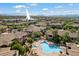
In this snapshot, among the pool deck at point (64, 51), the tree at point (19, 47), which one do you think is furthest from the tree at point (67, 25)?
the tree at point (19, 47)

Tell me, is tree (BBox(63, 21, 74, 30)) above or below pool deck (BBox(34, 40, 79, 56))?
above

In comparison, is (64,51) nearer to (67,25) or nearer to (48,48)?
(48,48)

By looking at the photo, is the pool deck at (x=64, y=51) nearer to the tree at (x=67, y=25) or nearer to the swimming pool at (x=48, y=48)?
the swimming pool at (x=48, y=48)

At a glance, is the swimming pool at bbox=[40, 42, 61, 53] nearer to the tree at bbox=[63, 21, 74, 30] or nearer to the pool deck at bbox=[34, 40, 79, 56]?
the pool deck at bbox=[34, 40, 79, 56]

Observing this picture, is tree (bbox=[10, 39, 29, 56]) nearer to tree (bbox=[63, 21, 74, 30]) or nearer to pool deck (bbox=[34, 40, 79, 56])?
pool deck (bbox=[34, 40, 79, 56])

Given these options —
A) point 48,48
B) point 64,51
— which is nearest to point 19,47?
point 48,48

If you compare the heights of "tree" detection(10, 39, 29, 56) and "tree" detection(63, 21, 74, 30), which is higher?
"tree" detection(63, 21, 74, 30)

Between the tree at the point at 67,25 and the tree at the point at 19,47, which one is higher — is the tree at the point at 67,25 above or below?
above

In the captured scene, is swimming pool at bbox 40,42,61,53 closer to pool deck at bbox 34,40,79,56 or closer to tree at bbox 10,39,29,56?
pool deck at bbox 34,40,79,56

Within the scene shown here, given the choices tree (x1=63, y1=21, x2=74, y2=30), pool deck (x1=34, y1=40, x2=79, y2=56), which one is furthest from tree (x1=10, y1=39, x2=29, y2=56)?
tree (x1=63, y1=21, x2=74, y2=30)

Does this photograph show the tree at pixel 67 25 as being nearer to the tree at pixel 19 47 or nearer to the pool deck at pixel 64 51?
the pool deck at pixel 64 51
